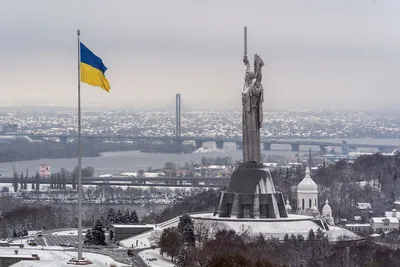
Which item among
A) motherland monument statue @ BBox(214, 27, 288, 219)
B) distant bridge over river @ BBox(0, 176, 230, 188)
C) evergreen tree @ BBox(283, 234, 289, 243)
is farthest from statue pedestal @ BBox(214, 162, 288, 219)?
distant bridge over river @ BBox(0, 176, 230, 188)

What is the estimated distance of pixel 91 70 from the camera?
46000 mm

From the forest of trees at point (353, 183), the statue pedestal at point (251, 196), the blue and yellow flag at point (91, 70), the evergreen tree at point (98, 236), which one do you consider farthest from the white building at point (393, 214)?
the blue and yellow flag at point (91, 70)

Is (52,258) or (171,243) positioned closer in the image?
(52,258)

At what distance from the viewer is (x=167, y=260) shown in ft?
236

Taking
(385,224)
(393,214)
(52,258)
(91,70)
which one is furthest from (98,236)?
(393,214)

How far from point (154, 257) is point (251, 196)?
22.5 feet

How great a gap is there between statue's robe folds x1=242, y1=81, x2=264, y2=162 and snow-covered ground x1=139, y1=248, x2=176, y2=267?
597 cm

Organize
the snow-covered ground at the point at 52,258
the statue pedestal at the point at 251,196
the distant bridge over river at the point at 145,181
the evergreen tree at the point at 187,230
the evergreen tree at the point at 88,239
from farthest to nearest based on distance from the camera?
1. the distant bridge over river at the point at 145,181
2. the evergreen tree at the point at 88,239
3. the statue pedestal at the point at 251,196
4. the evergreen tree at the point at 187,230
5. the snow-covered ground at the point at 52,258

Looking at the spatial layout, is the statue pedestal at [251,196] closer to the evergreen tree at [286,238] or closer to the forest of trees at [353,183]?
the evergreen tree at [286,238]

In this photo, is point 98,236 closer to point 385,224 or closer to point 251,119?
point 251,119

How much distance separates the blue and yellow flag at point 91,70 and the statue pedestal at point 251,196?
1258 inches

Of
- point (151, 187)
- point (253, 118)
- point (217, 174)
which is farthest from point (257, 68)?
point (217, 174)

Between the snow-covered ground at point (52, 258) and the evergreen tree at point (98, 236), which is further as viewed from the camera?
the evergreen tree at point (98, 236)

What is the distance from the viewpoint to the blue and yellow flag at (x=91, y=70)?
1799 inches
